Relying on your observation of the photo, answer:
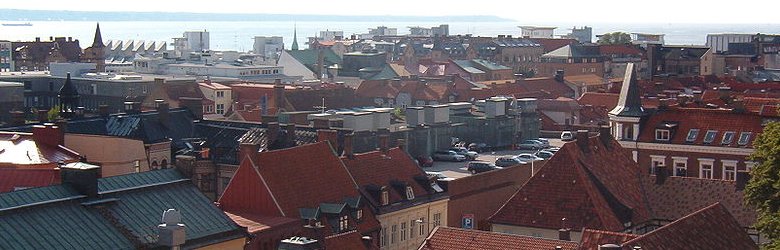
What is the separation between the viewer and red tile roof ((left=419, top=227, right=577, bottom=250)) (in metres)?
47.6

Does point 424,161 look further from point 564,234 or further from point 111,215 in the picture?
point 111,215

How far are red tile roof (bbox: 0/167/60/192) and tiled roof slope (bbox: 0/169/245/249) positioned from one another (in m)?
7.97

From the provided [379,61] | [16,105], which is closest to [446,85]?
[379,61]

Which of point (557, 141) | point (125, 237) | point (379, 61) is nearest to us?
point (125, 237)

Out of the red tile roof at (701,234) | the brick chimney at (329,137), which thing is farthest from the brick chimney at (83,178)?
the brick chimney at (329,137)

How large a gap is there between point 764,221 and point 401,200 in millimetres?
18817

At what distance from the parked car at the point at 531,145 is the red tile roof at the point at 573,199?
35.6m

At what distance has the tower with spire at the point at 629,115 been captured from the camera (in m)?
78.9

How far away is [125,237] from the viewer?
4228 centimetres

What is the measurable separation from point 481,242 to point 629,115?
108 feet

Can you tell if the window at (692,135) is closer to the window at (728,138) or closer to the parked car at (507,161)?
the window at (728,138)

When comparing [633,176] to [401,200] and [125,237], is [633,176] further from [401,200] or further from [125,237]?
[125,237]

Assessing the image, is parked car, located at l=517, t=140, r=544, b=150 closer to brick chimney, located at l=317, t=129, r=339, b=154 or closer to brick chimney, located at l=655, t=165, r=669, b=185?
brick chimney, located at l=655, t=165, r=669, b=185

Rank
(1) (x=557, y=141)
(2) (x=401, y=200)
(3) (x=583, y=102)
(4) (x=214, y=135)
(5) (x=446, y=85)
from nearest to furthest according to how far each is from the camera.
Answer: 1. (2) (x=401, y=200)
2. (4) (x=214, y=135)
3. (1) (x=557, y=141)
4. (3) (x=583, y=102)
5. (5) (x=446, y=85)
